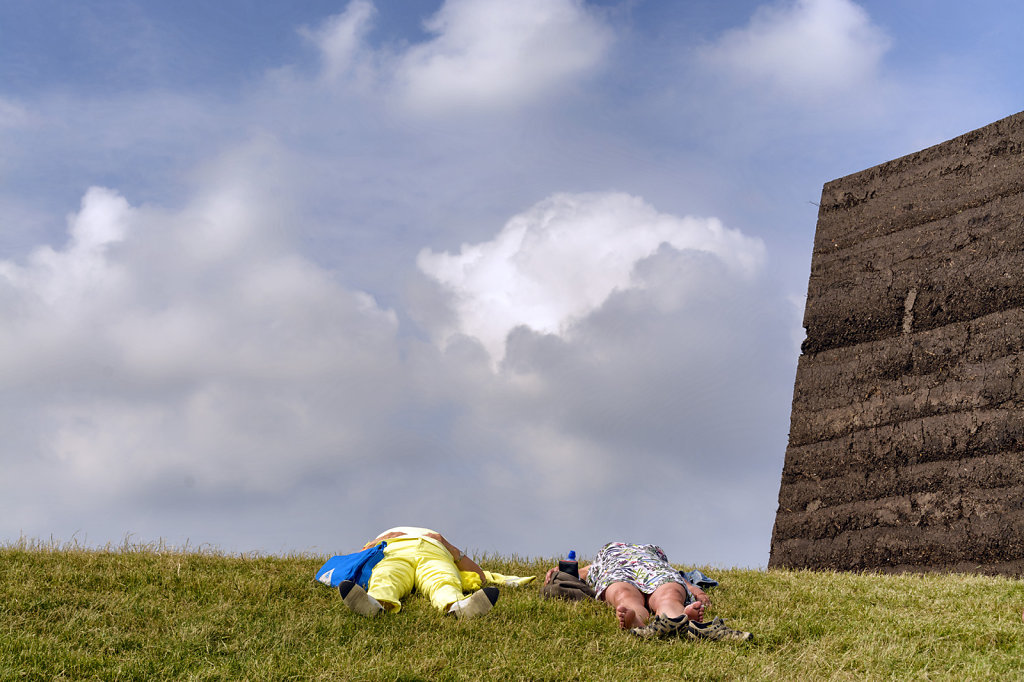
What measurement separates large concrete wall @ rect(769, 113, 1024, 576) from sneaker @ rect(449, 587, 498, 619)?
6816 millimetres

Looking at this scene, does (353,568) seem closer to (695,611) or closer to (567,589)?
(567,589)

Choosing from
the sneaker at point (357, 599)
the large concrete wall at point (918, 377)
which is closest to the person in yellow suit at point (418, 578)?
the sneaker at point (357, 599)

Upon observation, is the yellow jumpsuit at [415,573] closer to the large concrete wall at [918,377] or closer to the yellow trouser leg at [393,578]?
the yellow trouser leg at [393,578]

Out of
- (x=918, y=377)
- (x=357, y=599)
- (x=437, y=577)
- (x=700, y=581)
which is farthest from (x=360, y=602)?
(x=918, y=377)

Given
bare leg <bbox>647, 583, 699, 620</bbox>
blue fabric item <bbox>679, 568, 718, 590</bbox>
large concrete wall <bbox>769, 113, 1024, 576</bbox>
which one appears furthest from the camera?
large concrete wall <bbox>769, 113, 1024, 576</bbox>

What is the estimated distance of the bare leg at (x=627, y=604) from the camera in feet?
19.4

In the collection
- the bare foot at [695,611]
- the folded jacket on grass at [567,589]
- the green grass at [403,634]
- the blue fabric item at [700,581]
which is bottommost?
the green grass at [403,634]

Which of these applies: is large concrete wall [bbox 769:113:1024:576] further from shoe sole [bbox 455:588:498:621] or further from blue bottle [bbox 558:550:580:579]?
shoe sole [bbox 455:588:498:621]

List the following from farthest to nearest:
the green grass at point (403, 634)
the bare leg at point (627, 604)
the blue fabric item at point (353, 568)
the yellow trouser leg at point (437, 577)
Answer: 1. the blue fabric item at point (353, 568)
2. the yellow trouser leg at point (437, 577)
3. the bare leg at point (627, 604)
4. the green grass at point (403, 634)

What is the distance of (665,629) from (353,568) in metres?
2.59

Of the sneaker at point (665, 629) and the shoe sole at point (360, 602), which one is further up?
the sneaker at point (665, 629)

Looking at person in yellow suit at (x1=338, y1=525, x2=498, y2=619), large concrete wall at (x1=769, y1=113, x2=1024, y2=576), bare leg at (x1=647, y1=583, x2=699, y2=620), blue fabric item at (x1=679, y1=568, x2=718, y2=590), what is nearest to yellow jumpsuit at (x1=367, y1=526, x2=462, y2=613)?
person in yellow suit at (x1=338, y1=525, x2=498, y2=619)

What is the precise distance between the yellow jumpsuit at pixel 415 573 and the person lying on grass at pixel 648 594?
3.59ft

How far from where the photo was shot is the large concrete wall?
33.3ft
